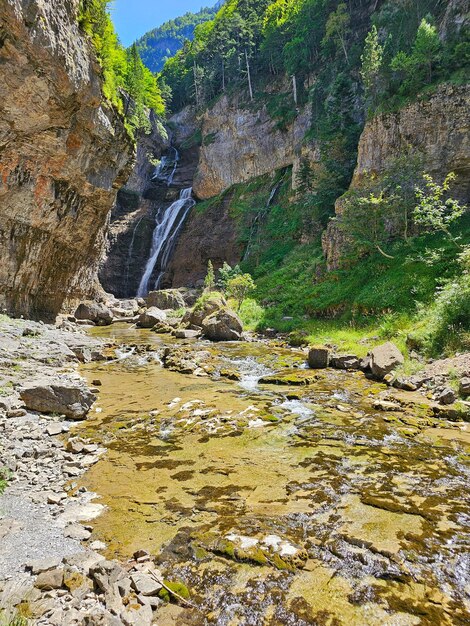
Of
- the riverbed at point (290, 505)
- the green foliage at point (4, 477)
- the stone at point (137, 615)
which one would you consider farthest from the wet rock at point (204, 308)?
the stone at point (137, 615)

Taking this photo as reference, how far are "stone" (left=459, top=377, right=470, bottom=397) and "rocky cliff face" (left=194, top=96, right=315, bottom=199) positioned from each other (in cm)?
4341

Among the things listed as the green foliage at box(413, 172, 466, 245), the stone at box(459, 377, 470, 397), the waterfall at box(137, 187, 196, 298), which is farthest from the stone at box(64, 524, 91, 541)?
the waterfall at box(137, 187, 196, 298)

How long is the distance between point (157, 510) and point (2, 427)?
435 cm

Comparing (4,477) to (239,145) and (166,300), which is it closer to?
(166,300)

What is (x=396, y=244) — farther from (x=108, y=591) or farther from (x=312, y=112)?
(x=312, y=112)

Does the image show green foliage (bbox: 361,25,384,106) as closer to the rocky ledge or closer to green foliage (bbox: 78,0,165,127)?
green foliage (bbox: 78,0,165,127)

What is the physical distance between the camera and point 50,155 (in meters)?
22.5

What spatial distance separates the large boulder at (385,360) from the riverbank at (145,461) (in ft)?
1.93

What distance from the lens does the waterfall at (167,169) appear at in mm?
63250

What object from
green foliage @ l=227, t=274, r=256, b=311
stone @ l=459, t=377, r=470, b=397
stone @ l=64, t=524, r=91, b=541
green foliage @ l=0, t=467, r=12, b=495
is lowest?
stone @ l=64, t=524, r=91, b=541

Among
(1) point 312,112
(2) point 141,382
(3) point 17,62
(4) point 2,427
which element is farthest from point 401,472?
(1) point 312,112

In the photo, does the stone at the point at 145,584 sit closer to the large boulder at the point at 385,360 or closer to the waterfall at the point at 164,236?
the large boulder at the point at 385,360

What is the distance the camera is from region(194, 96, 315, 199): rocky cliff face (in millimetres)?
51344

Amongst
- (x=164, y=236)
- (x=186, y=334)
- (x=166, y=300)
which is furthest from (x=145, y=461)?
(x=164, y=236)
